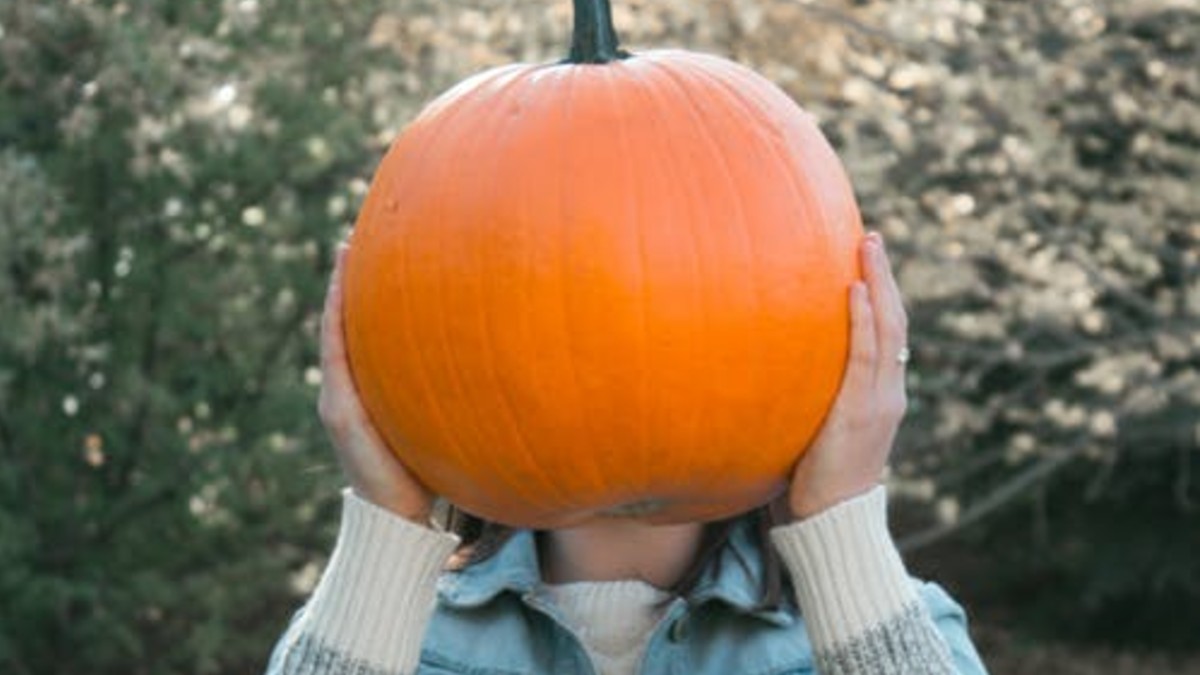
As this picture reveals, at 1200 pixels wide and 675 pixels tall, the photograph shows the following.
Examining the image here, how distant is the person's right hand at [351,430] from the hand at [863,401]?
0.41 m

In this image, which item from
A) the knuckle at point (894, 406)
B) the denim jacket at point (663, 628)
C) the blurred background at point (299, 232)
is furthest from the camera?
the blurred background at point (299, 232)

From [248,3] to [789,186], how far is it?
5060 mm

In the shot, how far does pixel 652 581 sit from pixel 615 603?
50 millimetres

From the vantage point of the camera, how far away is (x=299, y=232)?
7301mm

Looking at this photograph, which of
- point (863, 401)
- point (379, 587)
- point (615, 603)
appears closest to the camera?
point (863, 401)

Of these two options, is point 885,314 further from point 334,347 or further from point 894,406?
point 334,347

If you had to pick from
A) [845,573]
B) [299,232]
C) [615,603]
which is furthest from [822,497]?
[299,232]

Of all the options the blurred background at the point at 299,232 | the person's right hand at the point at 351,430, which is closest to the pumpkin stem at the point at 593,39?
the person's right hand at the point at 351,430

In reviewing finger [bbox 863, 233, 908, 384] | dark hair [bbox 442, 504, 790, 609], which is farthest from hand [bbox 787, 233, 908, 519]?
dark hair [bbox 442, 504, 790, 609]

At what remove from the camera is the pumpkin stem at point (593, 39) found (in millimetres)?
2342

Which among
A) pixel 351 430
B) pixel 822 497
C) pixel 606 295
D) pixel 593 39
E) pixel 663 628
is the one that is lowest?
pixel 663 628

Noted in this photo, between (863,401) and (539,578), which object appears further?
(539,578)

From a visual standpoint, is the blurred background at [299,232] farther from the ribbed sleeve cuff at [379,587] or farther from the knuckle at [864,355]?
the knuckle at [864,355]

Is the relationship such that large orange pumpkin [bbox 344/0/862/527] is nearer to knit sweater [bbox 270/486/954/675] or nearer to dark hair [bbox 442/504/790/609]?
knit sweater [bbox 270/486/954/675]
